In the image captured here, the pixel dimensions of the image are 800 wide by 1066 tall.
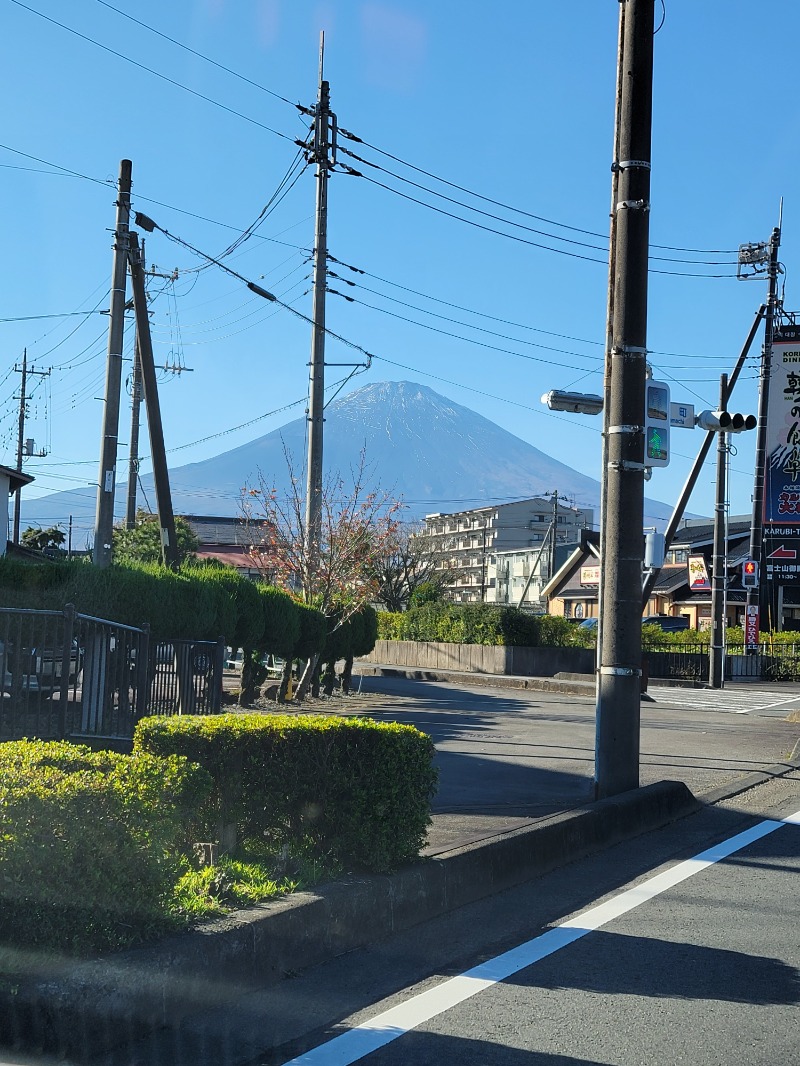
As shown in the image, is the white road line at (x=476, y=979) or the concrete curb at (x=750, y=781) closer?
the white road line at (x=476, y=979)

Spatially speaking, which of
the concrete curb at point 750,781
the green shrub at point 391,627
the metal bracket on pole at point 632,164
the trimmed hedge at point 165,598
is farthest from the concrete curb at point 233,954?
the green shrub at point 391,627

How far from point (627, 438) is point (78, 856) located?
21.2 feet

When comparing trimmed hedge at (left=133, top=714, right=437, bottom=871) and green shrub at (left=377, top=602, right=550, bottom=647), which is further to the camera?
green shrub at (left=377, top=602, right=550, bottom=647)

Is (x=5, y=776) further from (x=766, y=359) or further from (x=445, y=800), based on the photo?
(x=766, y=359)

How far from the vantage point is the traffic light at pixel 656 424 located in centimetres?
988

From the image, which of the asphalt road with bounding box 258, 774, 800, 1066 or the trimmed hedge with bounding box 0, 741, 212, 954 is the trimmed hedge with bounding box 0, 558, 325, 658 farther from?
the trimmed hedge with bounding box 0, 741, 212, 954

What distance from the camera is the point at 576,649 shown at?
35.9 m

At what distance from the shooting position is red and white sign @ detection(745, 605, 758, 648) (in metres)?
38.3

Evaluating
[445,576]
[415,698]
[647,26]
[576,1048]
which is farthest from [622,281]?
[445,576]

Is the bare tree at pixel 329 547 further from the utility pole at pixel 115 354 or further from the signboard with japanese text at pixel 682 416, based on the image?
the signboard with japanese text at pixel 682 416

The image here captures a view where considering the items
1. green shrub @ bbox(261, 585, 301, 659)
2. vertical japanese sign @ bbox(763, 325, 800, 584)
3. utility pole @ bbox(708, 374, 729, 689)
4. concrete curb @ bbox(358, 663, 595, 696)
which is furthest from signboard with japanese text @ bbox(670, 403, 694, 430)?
vertical japanese sign @ bbox(763, 325, 800, 584)

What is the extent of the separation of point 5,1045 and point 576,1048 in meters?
2.07

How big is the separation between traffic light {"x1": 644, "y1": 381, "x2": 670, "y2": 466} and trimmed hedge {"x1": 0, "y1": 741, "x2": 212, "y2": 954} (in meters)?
6.08

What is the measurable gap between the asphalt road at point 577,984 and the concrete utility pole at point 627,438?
1.94m
